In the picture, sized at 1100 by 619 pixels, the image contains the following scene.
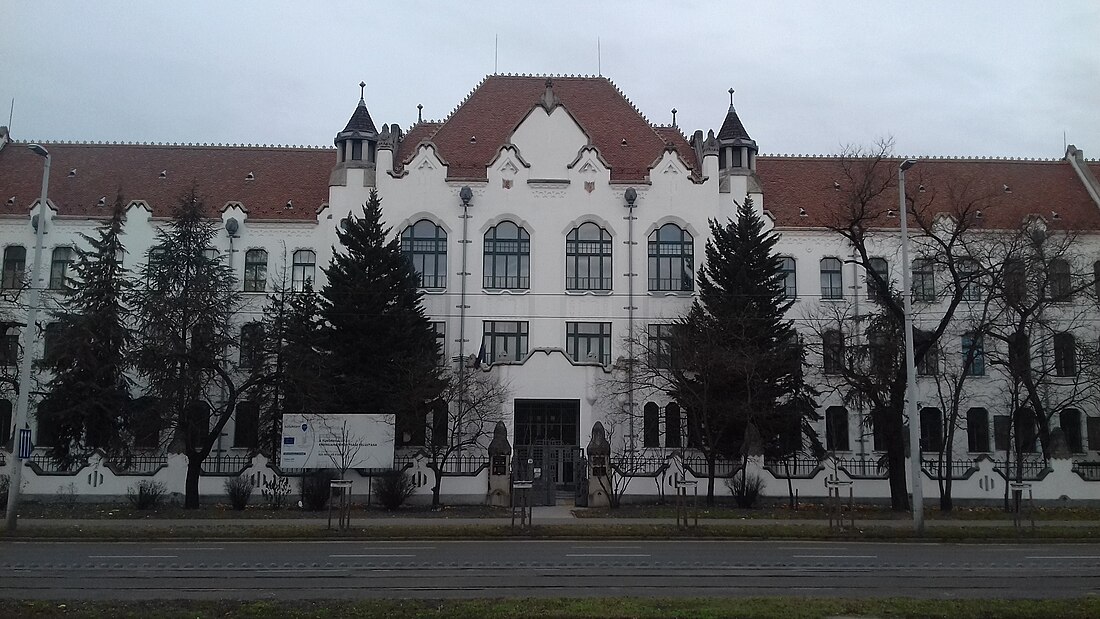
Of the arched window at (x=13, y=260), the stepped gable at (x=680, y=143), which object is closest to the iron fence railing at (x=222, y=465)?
the arched window at (x=13, y=260)

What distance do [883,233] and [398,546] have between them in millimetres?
32443

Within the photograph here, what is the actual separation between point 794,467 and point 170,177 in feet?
114

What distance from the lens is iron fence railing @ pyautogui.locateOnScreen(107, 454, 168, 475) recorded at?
3388 cm

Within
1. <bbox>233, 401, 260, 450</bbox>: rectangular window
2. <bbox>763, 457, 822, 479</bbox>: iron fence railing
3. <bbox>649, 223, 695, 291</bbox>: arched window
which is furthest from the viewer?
<bbox>649, 223, 695, 291</bbox>: arched window

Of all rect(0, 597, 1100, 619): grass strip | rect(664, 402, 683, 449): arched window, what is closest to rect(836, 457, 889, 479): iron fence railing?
rect(664, 402, 683, 449): arched window

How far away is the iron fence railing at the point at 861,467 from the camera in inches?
1487

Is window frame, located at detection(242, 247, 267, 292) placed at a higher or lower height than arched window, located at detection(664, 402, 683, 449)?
higher

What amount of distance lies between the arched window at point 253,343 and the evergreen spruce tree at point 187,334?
59 cm

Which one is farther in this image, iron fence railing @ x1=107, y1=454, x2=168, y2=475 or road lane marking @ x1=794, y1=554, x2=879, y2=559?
iron fence railing @ x1=107, y1=454, x2=168, y2=475

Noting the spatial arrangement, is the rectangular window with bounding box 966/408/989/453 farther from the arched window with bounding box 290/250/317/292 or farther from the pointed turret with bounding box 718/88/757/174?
the arched window with bounding box 290/250/317/292

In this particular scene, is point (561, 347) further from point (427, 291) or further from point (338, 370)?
point (338, 370)

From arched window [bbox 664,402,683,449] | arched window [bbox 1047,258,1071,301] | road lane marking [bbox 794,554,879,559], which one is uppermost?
Result: arched window [bbox 1047,258,1071,301]

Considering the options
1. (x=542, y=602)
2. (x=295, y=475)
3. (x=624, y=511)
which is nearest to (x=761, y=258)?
(x=624, y=511)

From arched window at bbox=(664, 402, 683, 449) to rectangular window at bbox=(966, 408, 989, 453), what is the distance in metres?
15.0
